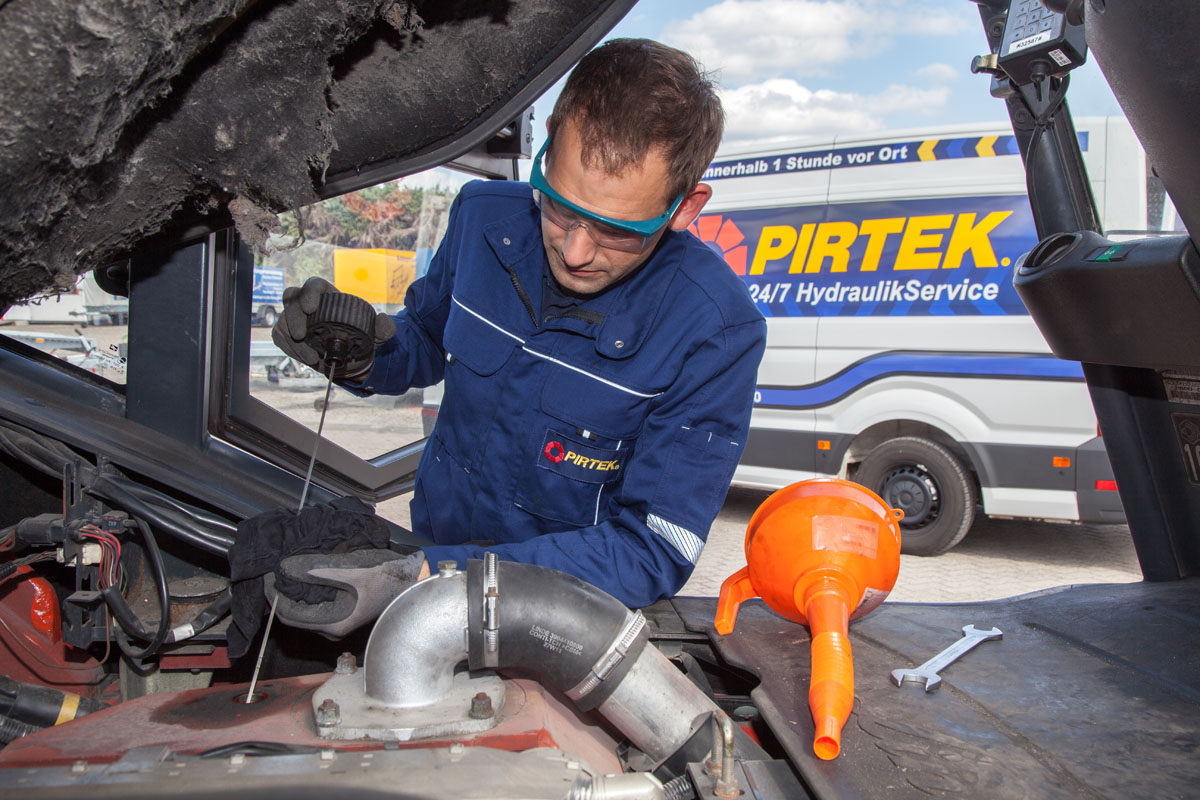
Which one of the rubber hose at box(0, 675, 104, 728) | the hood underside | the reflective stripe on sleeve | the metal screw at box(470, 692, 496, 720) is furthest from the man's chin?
the rubber hose at box(0, 675, 104, 728)

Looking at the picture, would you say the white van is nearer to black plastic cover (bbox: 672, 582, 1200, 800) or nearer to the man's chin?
black plastic cover (bbox: 672, 582, 1200, 800)

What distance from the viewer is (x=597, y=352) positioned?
69.2 inches

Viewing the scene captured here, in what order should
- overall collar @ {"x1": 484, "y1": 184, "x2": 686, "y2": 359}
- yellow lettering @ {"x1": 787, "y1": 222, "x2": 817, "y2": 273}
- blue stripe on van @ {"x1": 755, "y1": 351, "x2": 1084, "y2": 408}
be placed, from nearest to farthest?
overall collar @ {"x1": 484, "y1": 184, "x2": 686, "y2": 359}
blue stripe on van @ {"x1": 755, "y1": 351, "x2": 1084, "y2": 408}
yellow lettering @ {"x1": 787, "y1": 222, "x2": 817, "y2": 273}

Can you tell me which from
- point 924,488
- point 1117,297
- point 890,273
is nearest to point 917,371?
point 890,273

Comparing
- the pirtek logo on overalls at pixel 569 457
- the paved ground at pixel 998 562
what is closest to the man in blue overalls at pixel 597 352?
the pirtek logo on overalls at pixel 569 457

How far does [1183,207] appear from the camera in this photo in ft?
4.01

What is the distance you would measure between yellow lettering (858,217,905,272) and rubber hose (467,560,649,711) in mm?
4498

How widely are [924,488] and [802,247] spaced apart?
66.6 inches

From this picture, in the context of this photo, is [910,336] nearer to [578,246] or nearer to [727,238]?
[727,238]

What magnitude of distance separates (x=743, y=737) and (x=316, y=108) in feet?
3.47

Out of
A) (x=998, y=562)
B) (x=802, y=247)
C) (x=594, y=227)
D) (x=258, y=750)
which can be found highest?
(x=802, y=247)

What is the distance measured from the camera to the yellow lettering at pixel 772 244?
5.42m

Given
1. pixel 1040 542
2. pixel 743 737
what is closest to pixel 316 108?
pixel 743 737

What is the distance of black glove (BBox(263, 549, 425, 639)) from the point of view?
1.13 m
